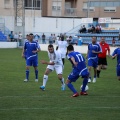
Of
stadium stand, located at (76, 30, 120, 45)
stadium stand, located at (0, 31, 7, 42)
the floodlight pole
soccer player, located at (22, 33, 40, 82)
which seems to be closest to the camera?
soccer player, located at (22, 33, 40, 82)

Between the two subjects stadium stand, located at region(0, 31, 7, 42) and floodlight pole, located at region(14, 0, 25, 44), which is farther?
floodlight pole, located at region(14, 0, 25, 44)

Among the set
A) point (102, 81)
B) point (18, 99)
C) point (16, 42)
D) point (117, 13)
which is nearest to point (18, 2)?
point (16, 42)

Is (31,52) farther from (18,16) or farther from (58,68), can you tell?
(18,16)

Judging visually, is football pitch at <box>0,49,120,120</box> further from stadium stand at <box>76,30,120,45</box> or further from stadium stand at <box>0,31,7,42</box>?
stadium stand at <box>0,31,7,42</box>

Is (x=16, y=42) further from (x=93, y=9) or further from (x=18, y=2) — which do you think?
(x=93, y=9)

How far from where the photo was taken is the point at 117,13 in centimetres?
6506

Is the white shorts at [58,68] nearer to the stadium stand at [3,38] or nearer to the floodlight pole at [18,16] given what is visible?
the floodlight pole at [18,16]

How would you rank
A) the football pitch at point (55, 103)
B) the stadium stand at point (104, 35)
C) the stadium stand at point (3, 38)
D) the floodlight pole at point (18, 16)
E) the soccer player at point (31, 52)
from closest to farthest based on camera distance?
the football pitch at point (55, 103)
the soccer player at point (31, 52)
the stadium stand at point (104, 35)
the stadium stand at point (3, 38)
the floodlight pole at point (18, 16)

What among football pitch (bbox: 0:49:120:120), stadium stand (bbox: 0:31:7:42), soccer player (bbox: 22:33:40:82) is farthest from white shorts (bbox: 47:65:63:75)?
stadium stand (bbox: 0:31:7:42)

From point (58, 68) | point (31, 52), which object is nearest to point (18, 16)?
point (31, 52)

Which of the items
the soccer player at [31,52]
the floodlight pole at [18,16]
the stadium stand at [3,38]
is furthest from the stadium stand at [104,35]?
the soccer player at [31,52]

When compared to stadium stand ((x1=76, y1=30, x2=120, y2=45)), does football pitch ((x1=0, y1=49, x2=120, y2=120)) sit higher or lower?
lower

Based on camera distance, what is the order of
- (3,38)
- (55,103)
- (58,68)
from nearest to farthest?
(55,103), (58,68), (3,38)

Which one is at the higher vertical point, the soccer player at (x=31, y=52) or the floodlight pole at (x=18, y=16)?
the floodlight pole at (x=18, y=16)
